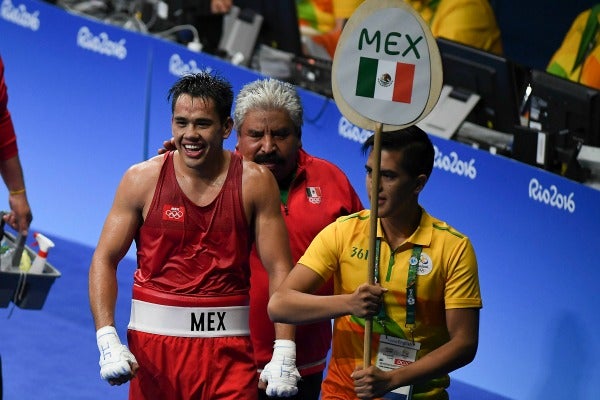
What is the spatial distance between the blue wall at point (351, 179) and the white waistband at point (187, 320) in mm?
2412

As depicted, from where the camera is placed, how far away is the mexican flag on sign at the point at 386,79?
14.5 feet

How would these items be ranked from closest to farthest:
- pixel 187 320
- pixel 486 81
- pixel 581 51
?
1. pixel 187 320
2. pixel 486 81
3. pixel 581 51

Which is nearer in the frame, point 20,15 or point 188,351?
point 188,351

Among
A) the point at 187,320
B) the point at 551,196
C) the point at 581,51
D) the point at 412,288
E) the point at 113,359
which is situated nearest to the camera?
the point at 412,288

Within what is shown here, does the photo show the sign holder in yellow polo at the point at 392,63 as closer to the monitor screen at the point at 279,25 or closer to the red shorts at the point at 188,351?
the red shorts at the point at 188,351

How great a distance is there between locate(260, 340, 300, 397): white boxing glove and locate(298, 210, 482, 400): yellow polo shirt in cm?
14

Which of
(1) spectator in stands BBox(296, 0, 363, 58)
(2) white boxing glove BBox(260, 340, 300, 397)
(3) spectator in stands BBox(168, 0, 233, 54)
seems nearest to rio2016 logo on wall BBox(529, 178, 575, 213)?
(2) white boxing glove BBox(260, 340, 300, 397)

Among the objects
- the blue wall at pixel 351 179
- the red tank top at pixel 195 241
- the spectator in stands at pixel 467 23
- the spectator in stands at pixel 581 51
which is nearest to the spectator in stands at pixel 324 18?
the spectator in stands at pixel 467 23

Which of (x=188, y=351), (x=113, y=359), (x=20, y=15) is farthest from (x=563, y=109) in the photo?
(x=20, y=15)

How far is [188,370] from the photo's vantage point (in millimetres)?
4699

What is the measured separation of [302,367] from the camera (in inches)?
205

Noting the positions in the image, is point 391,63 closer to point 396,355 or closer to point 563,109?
point 396,355

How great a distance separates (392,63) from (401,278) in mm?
682

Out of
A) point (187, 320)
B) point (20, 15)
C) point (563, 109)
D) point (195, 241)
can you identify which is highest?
point (563, 109)
